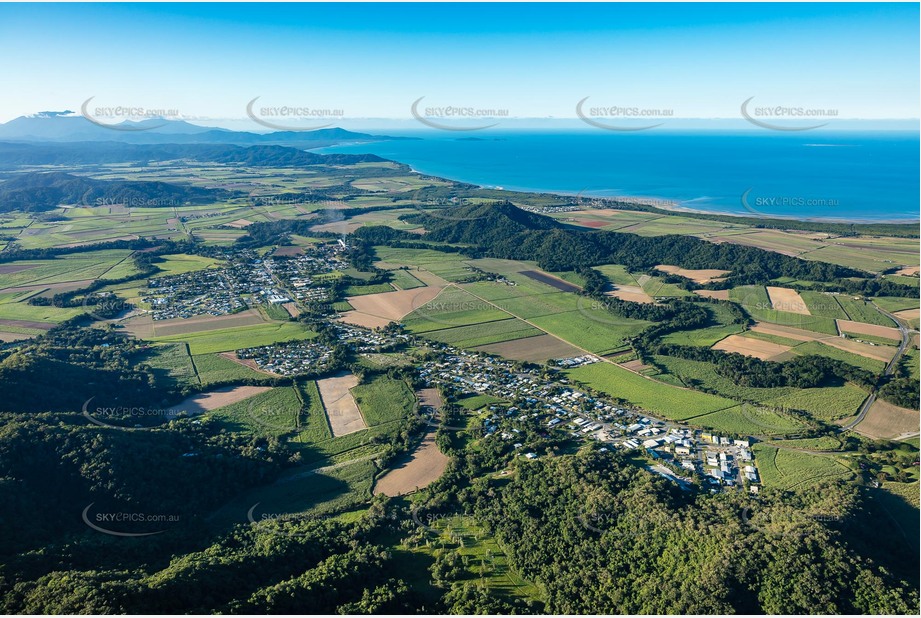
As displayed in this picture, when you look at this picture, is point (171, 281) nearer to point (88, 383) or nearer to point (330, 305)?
point (330, 305)

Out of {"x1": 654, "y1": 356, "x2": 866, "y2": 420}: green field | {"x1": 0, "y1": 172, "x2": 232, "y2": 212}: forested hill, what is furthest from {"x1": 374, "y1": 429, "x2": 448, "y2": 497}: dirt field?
{"x1": 0, "y1": 172, "x2": 232, "y2": 212}: forested hill

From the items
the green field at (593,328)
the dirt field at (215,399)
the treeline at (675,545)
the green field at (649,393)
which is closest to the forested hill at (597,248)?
the green field at (593,328)

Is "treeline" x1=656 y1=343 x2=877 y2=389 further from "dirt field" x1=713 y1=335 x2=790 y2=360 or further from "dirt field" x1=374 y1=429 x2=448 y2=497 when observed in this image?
"dirt field" x1=374 y1=429 x2=448 y2=497

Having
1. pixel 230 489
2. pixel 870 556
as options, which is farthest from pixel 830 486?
pixel 230 489

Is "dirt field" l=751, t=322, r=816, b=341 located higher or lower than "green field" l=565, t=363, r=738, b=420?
higher

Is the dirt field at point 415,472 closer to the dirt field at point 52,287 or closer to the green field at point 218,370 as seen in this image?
the green field at point 218,370
